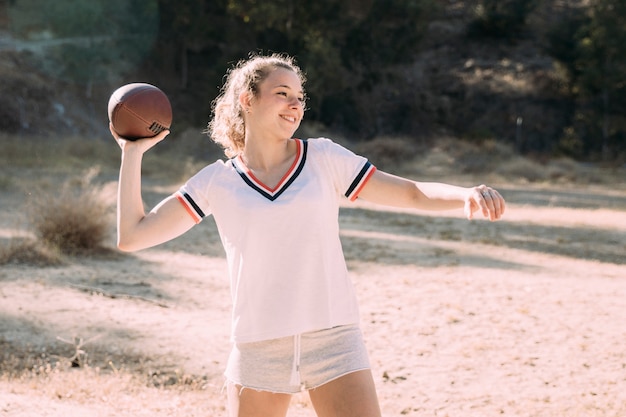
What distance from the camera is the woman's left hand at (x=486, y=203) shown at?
2.60m

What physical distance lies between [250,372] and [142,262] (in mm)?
7169

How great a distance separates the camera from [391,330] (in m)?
6.68

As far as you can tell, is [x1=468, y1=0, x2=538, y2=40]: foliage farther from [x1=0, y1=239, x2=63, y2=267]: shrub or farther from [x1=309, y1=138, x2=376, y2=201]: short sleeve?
[x1=309, y1=138, x2=376, y2=201]: short sleeve

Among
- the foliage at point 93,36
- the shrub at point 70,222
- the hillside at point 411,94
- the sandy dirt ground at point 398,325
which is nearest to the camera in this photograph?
the sandy dirt ground at point 398,325

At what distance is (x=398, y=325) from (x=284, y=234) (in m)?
4.27

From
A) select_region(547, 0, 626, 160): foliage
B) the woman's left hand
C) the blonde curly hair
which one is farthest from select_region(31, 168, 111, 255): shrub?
select_region(547, 0, 626, 160): foliage

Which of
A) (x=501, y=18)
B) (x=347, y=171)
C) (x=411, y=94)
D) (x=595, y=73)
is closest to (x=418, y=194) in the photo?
(x=347, y=171)

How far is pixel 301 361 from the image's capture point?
2.71m

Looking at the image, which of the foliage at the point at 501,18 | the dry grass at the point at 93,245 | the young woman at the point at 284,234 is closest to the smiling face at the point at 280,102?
the young woman at the point at 284,234

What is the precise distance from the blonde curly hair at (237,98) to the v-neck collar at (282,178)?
19cm

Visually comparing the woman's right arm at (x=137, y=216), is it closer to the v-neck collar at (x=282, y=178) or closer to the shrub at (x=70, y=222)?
the v-neck collar at (x=282, y=178)

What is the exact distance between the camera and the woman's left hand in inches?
103

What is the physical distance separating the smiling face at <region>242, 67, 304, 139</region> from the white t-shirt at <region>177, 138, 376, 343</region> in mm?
147

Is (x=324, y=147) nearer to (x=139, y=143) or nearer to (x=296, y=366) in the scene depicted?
(x=139, y=143)
